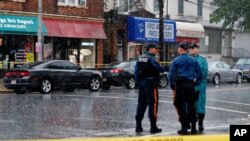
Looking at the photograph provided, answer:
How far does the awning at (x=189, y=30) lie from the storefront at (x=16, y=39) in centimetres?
1399

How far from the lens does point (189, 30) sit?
41906 millimetres

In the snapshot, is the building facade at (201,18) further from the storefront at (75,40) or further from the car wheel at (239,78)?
the car wheel at (239,78)

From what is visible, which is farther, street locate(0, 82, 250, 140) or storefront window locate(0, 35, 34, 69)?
storefront window locate(0, 35, 34, 69)

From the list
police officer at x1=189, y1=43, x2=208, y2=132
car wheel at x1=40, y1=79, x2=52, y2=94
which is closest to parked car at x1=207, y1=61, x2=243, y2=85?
car wheel at x1=40, y1=79, x2=52, y2=94

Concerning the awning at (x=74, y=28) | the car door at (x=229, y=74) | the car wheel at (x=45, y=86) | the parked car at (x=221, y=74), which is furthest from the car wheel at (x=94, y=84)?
the car door at (x=229, y=74)

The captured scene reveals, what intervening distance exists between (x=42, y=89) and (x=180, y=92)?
40.0 ft

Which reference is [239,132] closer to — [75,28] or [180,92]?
[180,92]

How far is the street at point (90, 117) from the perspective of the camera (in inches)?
447

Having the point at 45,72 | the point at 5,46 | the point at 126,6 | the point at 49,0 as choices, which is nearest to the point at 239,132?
the point at 45,72

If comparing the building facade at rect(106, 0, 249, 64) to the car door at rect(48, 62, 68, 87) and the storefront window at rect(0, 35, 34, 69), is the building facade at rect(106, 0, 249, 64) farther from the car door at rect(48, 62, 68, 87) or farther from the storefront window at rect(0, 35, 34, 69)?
the car door at rect(48, 62, 68, 87)

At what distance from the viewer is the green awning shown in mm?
28156

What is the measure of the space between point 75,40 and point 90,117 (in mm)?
19171

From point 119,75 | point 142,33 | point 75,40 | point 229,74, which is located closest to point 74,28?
point 75,40

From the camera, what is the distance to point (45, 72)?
22219 mm
